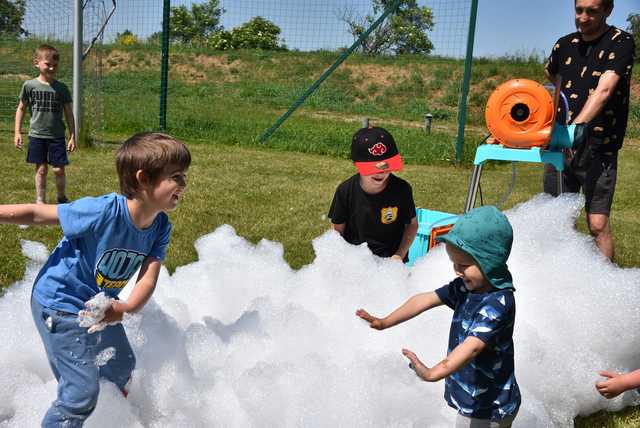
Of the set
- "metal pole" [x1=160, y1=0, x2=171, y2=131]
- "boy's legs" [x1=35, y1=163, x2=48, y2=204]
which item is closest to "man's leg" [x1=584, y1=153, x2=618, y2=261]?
"boy's legs" [x1=35, y1=163, x2=48, y2=204]

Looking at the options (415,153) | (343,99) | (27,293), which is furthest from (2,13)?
(27,293)

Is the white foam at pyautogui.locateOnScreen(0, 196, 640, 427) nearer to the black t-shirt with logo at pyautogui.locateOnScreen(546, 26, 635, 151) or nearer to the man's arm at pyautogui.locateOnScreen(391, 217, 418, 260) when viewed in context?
the man's arm at pyautogui.locateOnScreen(391, 217, 418, 260)

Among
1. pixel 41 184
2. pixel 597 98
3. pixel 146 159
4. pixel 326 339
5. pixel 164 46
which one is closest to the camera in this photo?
pixel 146 159

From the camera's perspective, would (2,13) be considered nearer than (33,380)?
No

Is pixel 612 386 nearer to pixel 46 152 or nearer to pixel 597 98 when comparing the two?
pixel 597 98

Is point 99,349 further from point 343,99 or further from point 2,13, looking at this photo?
point 2,13

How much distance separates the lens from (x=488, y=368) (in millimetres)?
2014

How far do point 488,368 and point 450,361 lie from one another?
23 cm

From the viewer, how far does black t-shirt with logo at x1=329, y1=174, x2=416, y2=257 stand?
3408 mm

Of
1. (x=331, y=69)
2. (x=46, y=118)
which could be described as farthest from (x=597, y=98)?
(x=331, y=69)

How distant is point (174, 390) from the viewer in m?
2.38

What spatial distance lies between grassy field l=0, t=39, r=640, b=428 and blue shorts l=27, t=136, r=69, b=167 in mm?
326

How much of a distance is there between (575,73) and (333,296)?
1.79 meters

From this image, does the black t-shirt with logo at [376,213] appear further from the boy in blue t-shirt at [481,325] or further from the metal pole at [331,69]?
the metal pole at [331,69]
